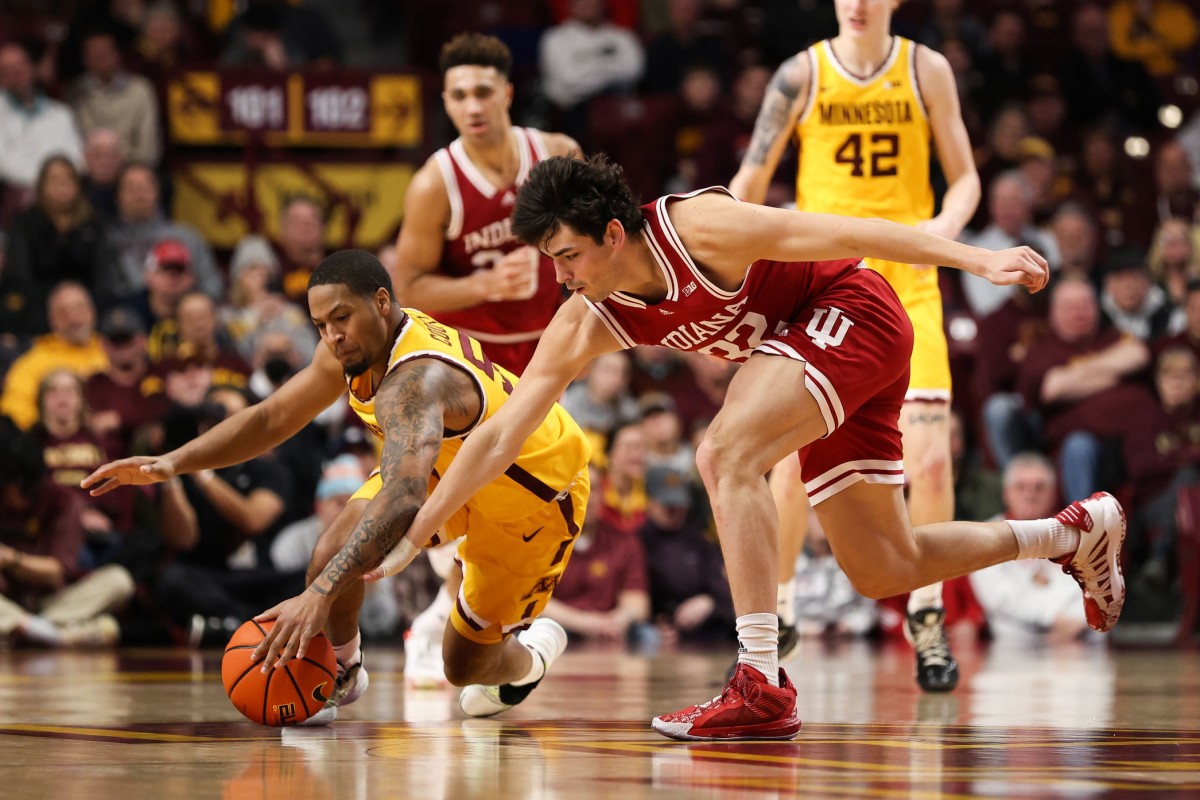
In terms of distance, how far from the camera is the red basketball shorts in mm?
5242

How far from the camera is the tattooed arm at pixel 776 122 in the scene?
745 cm

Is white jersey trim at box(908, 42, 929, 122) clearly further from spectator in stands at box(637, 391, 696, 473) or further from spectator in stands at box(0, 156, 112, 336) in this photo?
spectator in stands at box(0, 156, 112, 336)

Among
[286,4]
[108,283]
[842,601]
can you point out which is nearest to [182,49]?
[286,4]

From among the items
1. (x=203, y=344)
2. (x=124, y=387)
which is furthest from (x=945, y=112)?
(x=124, y=387)

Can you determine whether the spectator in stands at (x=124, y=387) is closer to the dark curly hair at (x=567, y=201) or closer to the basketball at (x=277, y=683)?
the basketball at (x=277, y=683)

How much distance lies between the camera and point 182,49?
14.3 meters

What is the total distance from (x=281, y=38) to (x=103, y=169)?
7.58ft

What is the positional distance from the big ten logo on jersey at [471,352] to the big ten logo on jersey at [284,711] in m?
1.22

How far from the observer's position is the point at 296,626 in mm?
4957

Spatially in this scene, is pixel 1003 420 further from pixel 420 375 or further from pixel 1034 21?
pixel 420 375

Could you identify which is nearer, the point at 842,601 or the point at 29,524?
the point at 29,524

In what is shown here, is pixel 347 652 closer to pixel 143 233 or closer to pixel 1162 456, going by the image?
pixel 1162 456

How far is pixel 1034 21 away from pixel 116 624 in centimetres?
977

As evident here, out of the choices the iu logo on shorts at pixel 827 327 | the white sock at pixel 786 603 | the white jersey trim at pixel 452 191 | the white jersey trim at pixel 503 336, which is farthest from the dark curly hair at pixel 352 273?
the white sock at pixel 786 603
